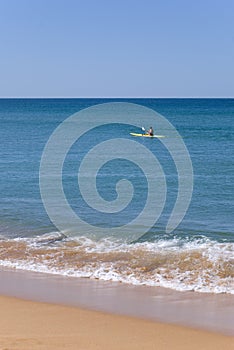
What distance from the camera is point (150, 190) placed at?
2323 centimetres

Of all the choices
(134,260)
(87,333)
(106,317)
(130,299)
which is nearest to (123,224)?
(134,260)

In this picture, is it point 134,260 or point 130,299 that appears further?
point 134,260

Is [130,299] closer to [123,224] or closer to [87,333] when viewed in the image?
[87,333]

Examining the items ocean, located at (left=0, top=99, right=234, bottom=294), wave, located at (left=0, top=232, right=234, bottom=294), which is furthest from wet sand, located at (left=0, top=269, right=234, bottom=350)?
ocean, located at (left=0, top=99, right=234, bottom=294)

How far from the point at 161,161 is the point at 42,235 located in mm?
16846

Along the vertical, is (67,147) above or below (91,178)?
above

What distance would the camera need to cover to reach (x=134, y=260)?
13.8 metres

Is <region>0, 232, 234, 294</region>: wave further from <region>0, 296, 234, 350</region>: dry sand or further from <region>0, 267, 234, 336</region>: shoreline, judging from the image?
<region>0, 296, 234, 350</region>: dry sand

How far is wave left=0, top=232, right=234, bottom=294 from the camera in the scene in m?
12.3

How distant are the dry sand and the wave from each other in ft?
7.47

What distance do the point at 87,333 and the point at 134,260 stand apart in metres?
4.74

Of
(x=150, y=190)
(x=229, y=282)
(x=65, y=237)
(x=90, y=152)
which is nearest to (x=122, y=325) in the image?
(x=229, y=282)

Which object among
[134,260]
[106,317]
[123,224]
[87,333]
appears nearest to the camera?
[87,333]

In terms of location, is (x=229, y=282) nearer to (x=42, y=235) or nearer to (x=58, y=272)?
(x=58, y=272)
